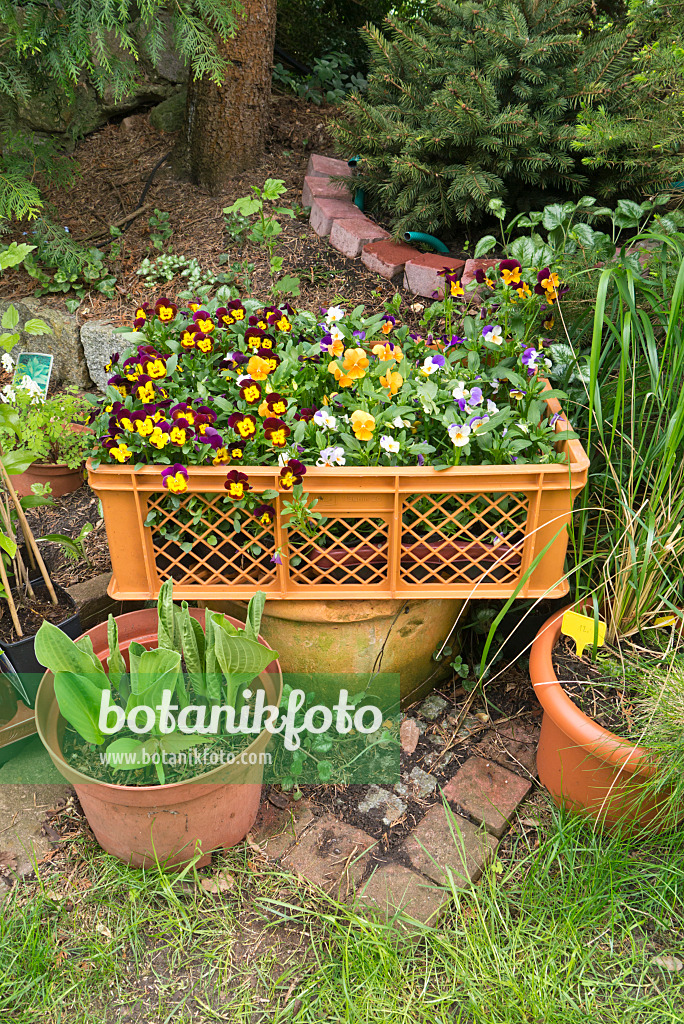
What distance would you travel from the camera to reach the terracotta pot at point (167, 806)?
1648mm

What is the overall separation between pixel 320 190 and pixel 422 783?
8.27 ft

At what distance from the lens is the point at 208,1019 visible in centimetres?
158

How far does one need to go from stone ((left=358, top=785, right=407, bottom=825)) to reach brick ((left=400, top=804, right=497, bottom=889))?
75mm

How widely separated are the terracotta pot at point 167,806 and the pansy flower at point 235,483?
0.46m

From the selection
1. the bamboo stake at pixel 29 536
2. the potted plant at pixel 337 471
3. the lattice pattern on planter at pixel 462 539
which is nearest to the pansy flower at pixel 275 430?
the potted plant at pixel 337 471

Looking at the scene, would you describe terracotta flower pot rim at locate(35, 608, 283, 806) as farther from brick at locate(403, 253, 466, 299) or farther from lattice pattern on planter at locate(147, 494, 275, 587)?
brick at locate(403, 253, 466, 299)

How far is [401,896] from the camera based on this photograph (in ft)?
5.90

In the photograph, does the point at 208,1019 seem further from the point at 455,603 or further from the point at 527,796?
the point at 455,603

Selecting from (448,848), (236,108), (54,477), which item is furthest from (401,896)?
(236,108)

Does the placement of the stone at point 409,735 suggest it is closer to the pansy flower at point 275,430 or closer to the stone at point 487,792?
the stone at point 487,792

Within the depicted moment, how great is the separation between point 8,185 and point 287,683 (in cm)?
225

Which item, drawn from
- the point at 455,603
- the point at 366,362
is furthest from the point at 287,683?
the point at 366,362

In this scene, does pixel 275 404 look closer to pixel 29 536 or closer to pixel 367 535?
pixel 367 535

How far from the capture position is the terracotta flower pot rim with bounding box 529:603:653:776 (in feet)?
5.63
